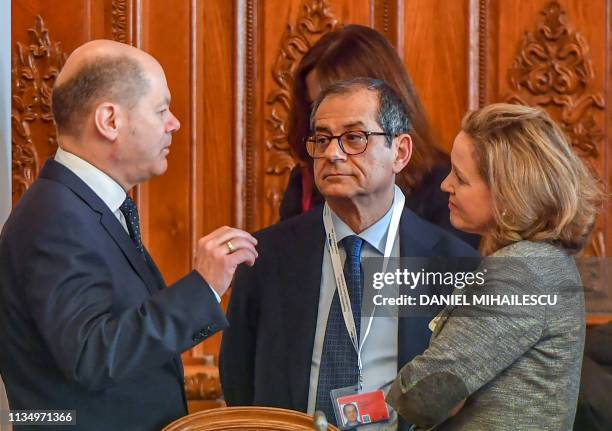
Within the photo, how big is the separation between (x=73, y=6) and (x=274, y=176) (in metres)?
1.02

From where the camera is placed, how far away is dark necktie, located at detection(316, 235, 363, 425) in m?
2.31

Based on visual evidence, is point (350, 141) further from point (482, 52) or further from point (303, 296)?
point (482, 52)

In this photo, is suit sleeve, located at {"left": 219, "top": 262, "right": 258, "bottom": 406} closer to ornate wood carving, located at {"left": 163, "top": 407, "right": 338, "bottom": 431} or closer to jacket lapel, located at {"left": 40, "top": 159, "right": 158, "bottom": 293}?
jacket lapel, located at {"left": 40, "top": 159, "right": 158, "bottom": 293}

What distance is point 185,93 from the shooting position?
3.72 meters

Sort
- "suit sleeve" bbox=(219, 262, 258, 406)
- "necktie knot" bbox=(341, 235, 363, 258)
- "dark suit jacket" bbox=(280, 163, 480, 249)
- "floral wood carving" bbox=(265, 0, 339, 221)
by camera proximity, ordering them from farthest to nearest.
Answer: "floral wood carving" bbox=(265, 0, 339, 221) < "dark suit jacket" bbox=(280, 163, 480, 249) < "suit sleeve" bbox=(219, 262, 258, 406) < "necktie knot" bbox=(341, 235, 363, 258)

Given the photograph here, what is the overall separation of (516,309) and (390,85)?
1.18 metres

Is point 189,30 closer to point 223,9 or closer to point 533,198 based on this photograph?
point 223,9

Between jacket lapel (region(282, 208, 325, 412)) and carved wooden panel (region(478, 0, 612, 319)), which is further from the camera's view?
carved wooden panel (region(478, 0, 612, 319))

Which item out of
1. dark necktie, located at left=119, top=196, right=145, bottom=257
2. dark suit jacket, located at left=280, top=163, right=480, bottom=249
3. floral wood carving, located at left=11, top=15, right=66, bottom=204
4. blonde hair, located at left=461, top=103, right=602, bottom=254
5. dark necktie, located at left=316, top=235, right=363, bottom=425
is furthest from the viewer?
floral wood carving, located at left=11, top=15, right=66, bottom=204

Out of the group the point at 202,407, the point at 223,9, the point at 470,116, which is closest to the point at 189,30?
the point at 223,9

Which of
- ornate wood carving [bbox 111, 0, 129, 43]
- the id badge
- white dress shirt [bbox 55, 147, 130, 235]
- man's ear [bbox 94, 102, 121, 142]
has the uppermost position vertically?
ornate wood carving [bbox 111, 0, 129, 43]

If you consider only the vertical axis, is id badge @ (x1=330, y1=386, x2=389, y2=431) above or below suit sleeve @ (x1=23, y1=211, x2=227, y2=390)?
below

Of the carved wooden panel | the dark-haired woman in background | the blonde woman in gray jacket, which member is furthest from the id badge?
the carved wooden panel

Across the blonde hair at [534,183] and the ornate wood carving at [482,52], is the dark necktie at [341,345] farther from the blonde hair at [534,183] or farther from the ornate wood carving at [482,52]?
the ornate wood carving at [482,52]
